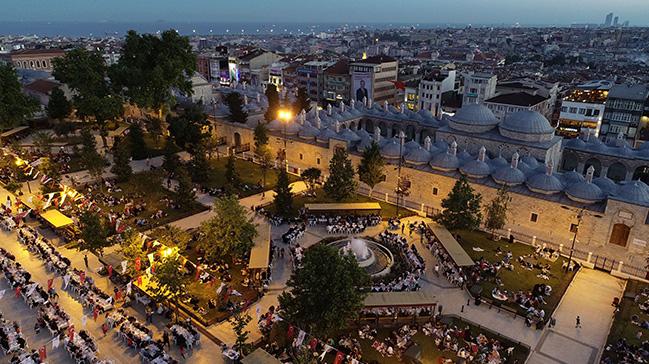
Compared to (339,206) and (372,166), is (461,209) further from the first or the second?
(339,206)

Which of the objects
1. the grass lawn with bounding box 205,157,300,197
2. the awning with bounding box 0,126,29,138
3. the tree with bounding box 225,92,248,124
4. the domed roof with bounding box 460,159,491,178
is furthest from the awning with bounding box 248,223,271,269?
the awning with bounding box 0,126,29,138

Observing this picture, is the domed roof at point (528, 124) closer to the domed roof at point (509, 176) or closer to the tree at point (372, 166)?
the domed roof at point (509, 176)

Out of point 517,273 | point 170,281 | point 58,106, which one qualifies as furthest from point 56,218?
point 517,273

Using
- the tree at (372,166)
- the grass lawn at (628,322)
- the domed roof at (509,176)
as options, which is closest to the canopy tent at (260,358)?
the grass lawn at (628,322)

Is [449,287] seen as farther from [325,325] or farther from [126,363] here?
[126,363]

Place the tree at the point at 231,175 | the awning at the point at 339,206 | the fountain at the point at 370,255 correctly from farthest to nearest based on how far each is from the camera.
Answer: the tree at the point at 231,175 < the awning at the point at 339,206 < the fountain at the point at 370,255

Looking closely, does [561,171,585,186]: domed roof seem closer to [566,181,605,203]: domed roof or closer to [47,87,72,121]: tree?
[566,181,605,203]: domed roof
